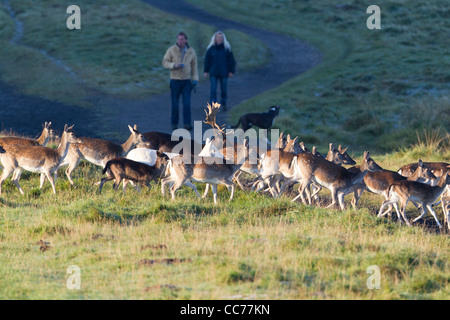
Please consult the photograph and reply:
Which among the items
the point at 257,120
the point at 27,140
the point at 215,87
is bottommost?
the point at 27,140

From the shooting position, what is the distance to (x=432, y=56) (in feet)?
98.6

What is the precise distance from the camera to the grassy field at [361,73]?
21.9 meters

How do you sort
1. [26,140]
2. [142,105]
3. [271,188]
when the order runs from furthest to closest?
[142,105] → [26,140] → [271,188]

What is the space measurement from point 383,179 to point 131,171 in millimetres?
4704

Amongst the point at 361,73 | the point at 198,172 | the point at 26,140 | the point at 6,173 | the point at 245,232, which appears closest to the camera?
the point at 245,232

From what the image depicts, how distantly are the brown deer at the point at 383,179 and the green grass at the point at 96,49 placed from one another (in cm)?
1202

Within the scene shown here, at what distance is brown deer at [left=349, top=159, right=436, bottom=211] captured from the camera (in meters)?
12.9

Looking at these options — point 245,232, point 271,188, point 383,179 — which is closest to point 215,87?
point 271,188

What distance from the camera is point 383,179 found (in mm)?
12953

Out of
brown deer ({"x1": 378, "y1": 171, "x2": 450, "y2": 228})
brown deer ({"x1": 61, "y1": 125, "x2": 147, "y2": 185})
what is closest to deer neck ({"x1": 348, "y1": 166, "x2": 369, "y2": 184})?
brown deer ({"x1": 378, "y1": 171, "x2": 450, "y2": 228})

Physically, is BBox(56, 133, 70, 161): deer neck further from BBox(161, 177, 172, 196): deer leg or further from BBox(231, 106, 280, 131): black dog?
BBox(231, 106, 280, 131): black dog

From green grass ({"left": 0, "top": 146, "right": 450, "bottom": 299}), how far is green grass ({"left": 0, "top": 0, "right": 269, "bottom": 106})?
1174 cm

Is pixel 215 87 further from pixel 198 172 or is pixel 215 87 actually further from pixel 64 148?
pixel 198 172

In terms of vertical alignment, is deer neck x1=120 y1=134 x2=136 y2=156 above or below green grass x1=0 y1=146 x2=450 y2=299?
above
